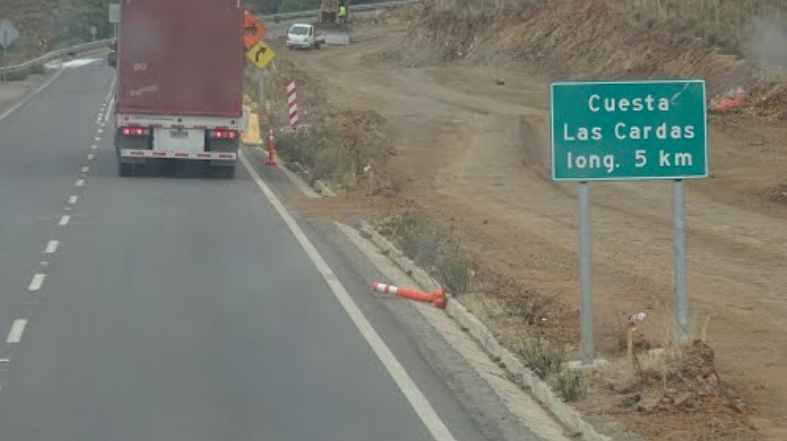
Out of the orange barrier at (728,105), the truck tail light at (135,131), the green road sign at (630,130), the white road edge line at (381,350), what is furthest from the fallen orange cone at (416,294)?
the orange barrier at (728,105)

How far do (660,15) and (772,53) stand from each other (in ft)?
33.9

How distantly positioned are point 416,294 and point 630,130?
15.6 ft

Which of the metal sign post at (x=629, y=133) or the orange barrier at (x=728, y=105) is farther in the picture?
the orange barrier at (x=728, y=105)

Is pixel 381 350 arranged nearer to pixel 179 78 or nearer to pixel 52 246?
pixel 52 246

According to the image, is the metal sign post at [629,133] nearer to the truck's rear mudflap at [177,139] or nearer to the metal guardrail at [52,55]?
the truck's rear mudflap at [177,139]

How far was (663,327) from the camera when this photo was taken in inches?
617

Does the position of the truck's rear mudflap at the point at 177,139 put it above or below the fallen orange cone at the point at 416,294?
above

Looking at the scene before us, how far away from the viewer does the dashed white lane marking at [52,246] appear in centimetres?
2198

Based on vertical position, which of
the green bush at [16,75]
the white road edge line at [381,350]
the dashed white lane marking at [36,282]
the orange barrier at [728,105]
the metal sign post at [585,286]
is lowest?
the white road edge line at [381,350]

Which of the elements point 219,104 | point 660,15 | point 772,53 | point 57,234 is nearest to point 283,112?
point 660,15

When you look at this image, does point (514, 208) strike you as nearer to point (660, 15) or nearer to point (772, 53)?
point (772, 53)

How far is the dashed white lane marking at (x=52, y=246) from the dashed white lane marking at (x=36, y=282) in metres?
2.42

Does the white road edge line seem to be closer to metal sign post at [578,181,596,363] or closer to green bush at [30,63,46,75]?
metal sign post at [578,181,596,363]

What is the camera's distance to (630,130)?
13.0m
